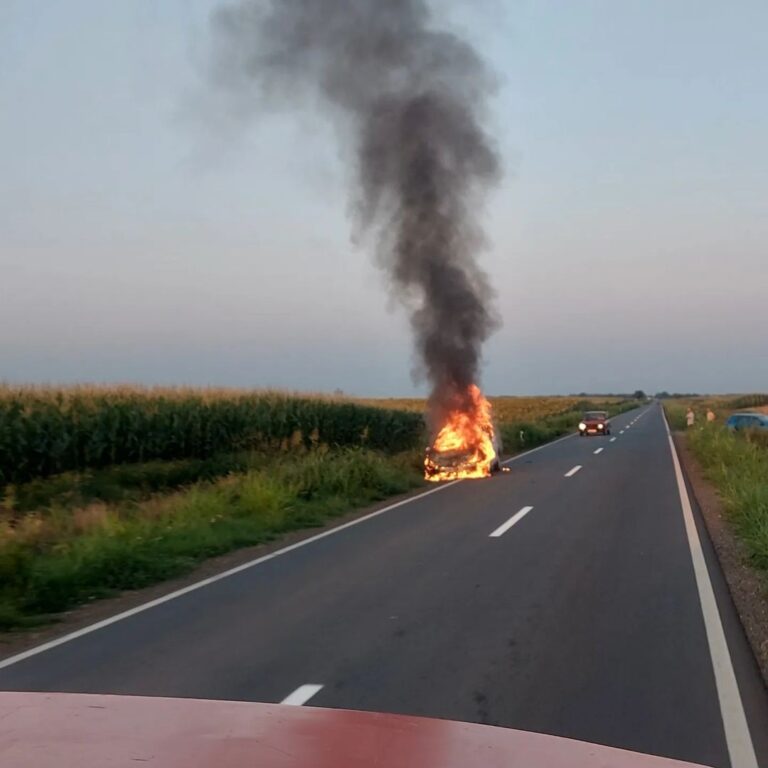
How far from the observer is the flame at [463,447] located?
25.4 m

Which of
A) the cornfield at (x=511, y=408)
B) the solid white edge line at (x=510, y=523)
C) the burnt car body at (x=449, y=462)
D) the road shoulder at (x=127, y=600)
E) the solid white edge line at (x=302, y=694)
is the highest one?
the cornfield at (x=511, y=408)

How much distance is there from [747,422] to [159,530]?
101ft

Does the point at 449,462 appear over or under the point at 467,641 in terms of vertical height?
over

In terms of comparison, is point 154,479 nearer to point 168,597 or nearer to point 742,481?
point 742,481

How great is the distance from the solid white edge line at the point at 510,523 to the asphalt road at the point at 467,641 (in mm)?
206

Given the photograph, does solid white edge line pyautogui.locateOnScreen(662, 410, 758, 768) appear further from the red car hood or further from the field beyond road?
the field beyond road

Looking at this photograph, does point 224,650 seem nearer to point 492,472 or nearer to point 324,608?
point 324,608

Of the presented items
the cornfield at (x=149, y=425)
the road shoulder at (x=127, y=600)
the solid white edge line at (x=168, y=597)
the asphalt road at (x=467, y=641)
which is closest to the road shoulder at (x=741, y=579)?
the asphalt road at (x=467, y=641)

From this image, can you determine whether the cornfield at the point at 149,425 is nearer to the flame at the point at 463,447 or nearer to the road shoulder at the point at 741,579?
the flame at the point at 463,447

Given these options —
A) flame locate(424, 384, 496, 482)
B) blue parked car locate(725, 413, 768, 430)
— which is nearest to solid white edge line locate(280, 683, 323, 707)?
flame locate(424, 384, 496, 482)

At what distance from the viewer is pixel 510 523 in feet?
50.9

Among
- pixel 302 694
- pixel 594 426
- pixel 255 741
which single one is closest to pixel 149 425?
pixel 302 694

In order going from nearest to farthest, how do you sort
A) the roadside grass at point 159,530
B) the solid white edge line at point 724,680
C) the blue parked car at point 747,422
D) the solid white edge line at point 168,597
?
the solid white edge line at point 724,680 → the solid white edge line at point 168,597 → the roadside grass at point 159,530 → the blue parked car at point 747,422

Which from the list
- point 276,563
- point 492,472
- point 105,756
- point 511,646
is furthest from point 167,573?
point 492,472
